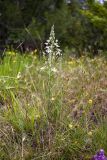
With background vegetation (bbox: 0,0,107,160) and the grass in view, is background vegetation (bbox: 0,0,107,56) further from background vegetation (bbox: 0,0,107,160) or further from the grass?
the grass

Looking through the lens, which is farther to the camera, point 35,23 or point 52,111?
point 35,23

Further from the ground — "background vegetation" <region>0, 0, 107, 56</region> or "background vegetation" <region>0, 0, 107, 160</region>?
"background vegetation" <region>0, 0, 107, 160</region>

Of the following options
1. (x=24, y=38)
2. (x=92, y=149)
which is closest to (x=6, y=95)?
(x=92, y=149)

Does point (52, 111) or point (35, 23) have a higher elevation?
point (52, 111)

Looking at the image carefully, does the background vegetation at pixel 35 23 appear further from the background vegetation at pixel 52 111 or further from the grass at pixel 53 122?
the grass at pixel 53 122

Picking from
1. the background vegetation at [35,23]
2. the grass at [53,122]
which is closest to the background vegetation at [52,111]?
the grass at [53,122]

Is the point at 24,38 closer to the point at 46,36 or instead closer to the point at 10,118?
Result: the point at 46,36

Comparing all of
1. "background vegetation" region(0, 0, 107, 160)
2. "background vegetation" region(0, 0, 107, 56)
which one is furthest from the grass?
"background vegetation" region(0, 0, 107, 56)

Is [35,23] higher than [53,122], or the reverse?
[53,122]

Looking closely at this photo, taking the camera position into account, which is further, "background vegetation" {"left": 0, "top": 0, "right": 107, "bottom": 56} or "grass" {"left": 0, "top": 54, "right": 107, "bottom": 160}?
"background vegetation" {"left": 0, "top": 0, "right": 107, "bottom": 56}

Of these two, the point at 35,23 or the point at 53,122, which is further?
the point at 35,23

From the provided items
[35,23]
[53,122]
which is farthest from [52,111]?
[35,23]

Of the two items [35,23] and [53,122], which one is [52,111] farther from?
[35,23]

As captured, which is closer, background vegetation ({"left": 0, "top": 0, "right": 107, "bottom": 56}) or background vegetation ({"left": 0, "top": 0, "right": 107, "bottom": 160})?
background vegetation ({"left": 0, "top": 0, "right": 107, "bottom": 160})
